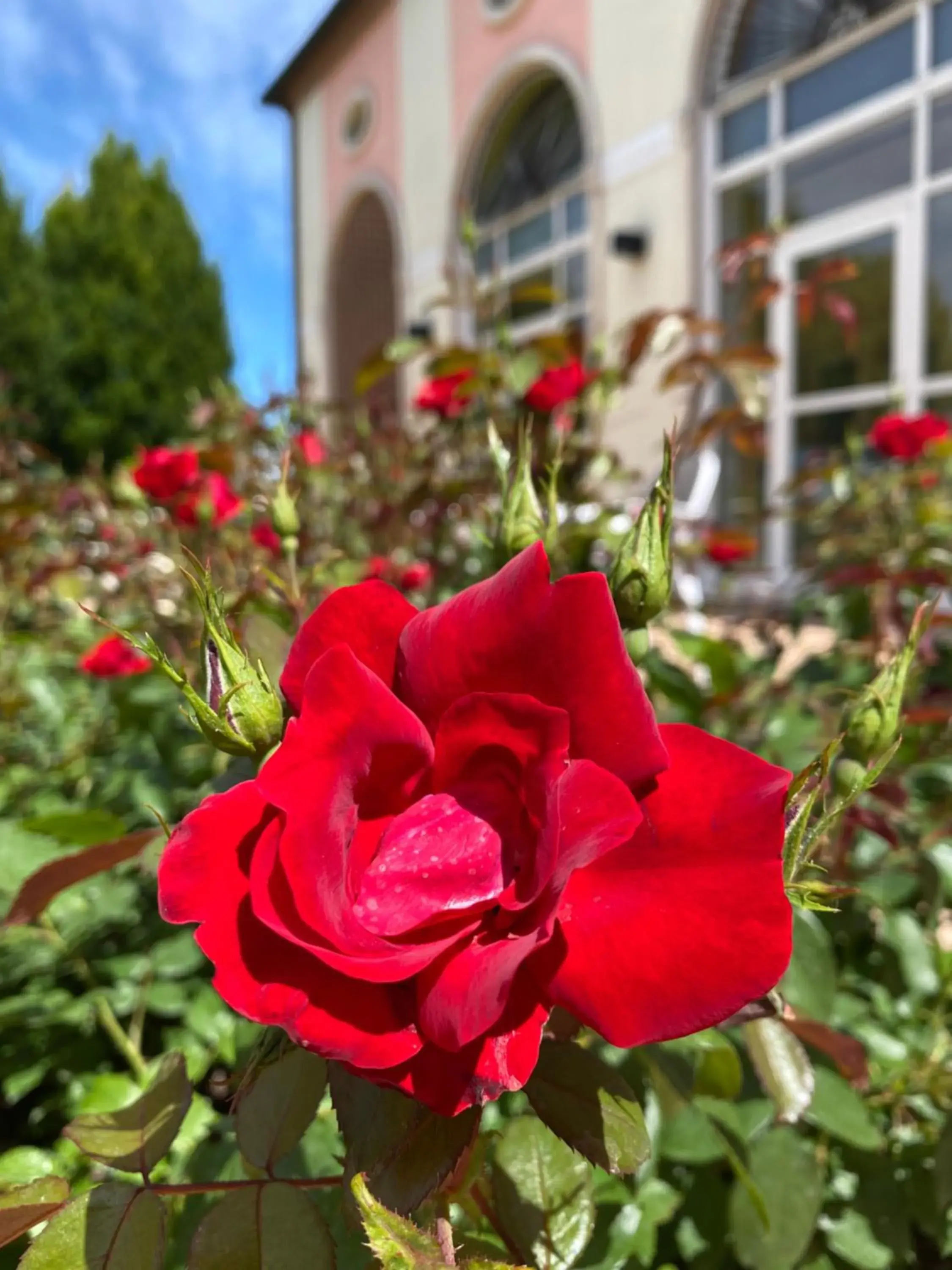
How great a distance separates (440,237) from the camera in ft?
22.6

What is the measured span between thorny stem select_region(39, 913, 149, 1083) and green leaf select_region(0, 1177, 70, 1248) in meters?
0.40

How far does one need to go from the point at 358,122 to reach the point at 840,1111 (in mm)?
8738

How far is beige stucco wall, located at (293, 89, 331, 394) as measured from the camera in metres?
8.55

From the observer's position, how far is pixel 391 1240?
25 centimetres

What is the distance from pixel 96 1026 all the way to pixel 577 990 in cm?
78

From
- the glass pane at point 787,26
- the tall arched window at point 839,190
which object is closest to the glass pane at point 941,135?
the tall arched window at point 839,190

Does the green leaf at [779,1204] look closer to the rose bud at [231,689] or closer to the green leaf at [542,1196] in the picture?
the green leaf at [542,1196]

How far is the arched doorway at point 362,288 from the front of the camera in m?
8.31

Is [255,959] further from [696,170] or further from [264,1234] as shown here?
[696,170]

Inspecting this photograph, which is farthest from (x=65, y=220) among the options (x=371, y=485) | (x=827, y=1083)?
(x=827, y=1083)

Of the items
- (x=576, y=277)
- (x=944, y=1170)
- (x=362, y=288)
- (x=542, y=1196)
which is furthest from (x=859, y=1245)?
(x=362, y=288)

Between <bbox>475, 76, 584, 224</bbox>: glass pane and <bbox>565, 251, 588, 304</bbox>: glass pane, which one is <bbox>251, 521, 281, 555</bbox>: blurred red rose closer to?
<bbox>565, 251, 588, 304</bbox>: glass pane

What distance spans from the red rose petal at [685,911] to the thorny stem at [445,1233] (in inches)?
3.2

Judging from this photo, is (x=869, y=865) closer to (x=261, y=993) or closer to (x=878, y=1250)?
(x=878, y=1250)
